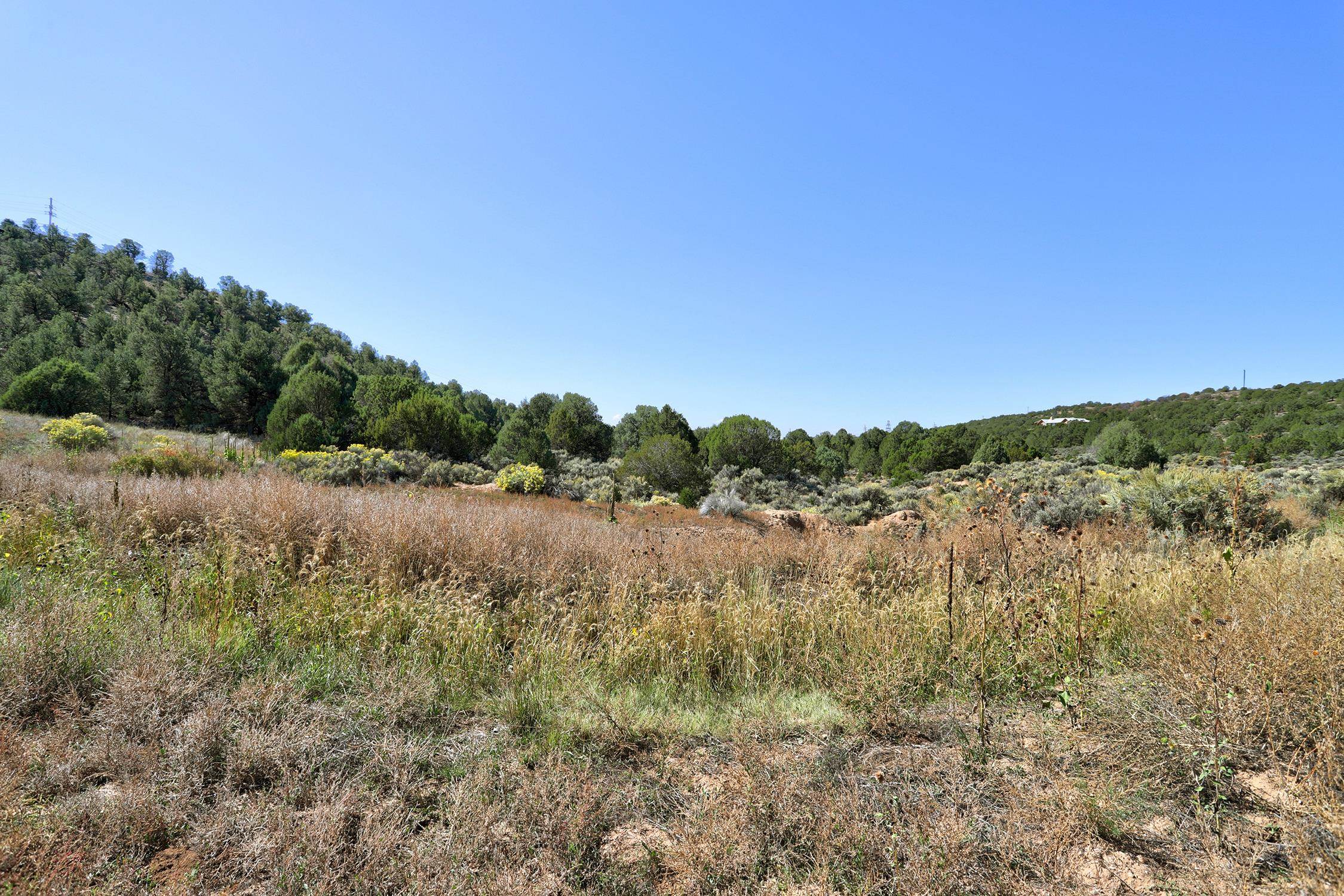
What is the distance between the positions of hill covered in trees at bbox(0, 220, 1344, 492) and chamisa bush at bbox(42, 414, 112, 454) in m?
5.94

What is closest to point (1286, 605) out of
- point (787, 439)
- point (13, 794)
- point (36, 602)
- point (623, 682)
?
point (623, 682)

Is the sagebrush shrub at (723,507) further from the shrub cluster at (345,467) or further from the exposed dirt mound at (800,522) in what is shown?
the shrub cluster at (345,467)

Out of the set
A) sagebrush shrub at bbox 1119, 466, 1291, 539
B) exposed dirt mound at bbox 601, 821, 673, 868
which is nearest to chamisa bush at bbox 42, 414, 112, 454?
exposed dirt mound at bbox 601, 821, 673, 868

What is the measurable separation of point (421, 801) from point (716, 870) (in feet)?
4.44

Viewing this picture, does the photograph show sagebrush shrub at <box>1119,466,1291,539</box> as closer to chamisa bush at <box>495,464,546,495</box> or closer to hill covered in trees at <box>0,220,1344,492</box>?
hill covered in trees at <box>0,220,1344,492</box>

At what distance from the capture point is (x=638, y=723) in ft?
10.3

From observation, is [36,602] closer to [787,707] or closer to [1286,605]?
[787,707]

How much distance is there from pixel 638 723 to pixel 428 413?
24.1 metres

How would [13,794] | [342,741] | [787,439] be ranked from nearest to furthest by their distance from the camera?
[13,794] < [342,741] < [787,439]

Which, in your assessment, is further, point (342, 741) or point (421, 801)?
point (342, 741)

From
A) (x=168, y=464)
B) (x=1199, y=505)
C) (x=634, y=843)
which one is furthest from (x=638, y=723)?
(x=168, y=464)

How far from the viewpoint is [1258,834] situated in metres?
2.11

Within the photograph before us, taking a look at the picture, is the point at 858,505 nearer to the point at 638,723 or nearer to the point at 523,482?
the point at 523,482

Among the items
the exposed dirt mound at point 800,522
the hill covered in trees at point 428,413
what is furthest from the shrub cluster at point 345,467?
the exposed dirt mound at point 800,522
